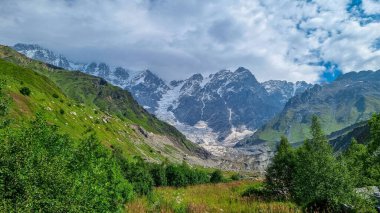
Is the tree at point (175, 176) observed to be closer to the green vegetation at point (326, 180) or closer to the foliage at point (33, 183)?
the green vegetation at point (326, 180)

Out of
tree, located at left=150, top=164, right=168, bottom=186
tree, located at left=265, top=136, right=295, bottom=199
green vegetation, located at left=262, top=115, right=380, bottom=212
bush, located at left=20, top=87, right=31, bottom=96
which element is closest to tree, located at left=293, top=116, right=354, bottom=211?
green vegetation, located at left=262, top=115, right=380, bottom=212

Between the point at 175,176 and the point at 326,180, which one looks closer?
the point at 326,180

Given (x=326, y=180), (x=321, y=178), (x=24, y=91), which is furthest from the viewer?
(x=24, y=91)

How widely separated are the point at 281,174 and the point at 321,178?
15.5 m

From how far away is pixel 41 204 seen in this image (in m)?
18.3

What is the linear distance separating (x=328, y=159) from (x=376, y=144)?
79.0 ft

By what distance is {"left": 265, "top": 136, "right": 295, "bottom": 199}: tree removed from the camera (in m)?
47.1

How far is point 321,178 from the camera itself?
32.6 m

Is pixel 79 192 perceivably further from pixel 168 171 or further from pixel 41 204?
pixel 168 171

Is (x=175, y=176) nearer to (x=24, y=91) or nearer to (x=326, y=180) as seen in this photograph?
(x=24, y=91)

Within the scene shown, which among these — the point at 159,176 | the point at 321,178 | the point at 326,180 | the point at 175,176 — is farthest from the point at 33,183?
the point at 175,176

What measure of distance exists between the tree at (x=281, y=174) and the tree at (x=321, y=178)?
36.9 ft

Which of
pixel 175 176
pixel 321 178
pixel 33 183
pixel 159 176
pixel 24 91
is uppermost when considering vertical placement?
pixel 24 91

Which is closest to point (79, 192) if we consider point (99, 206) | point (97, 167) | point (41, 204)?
point (41, 204)
